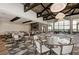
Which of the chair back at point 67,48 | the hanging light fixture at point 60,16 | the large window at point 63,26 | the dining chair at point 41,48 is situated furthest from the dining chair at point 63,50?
the hanging light fixture at point 60,16

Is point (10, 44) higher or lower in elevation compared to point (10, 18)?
lower

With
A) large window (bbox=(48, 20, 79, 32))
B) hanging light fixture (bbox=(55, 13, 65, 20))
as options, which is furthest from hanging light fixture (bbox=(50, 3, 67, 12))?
large window (bbox=(48, 20, 79, 32))

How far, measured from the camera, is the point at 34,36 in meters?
2.19

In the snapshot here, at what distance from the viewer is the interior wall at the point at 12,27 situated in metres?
2.12

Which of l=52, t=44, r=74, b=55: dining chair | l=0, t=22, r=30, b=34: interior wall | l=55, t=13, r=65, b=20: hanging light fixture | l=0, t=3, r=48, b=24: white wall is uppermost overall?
l=0, t=3, r=48, b=24: white wall

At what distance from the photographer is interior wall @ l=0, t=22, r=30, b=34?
212 centimetres

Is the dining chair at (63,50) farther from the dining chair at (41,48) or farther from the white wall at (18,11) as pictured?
the white wall at (18,11)

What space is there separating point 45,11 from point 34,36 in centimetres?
53

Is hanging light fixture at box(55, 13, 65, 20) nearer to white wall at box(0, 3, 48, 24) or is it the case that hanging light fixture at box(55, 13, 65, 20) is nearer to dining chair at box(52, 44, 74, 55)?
white wall at box(0, 3, 48, 24)

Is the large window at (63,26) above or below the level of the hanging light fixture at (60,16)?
below
